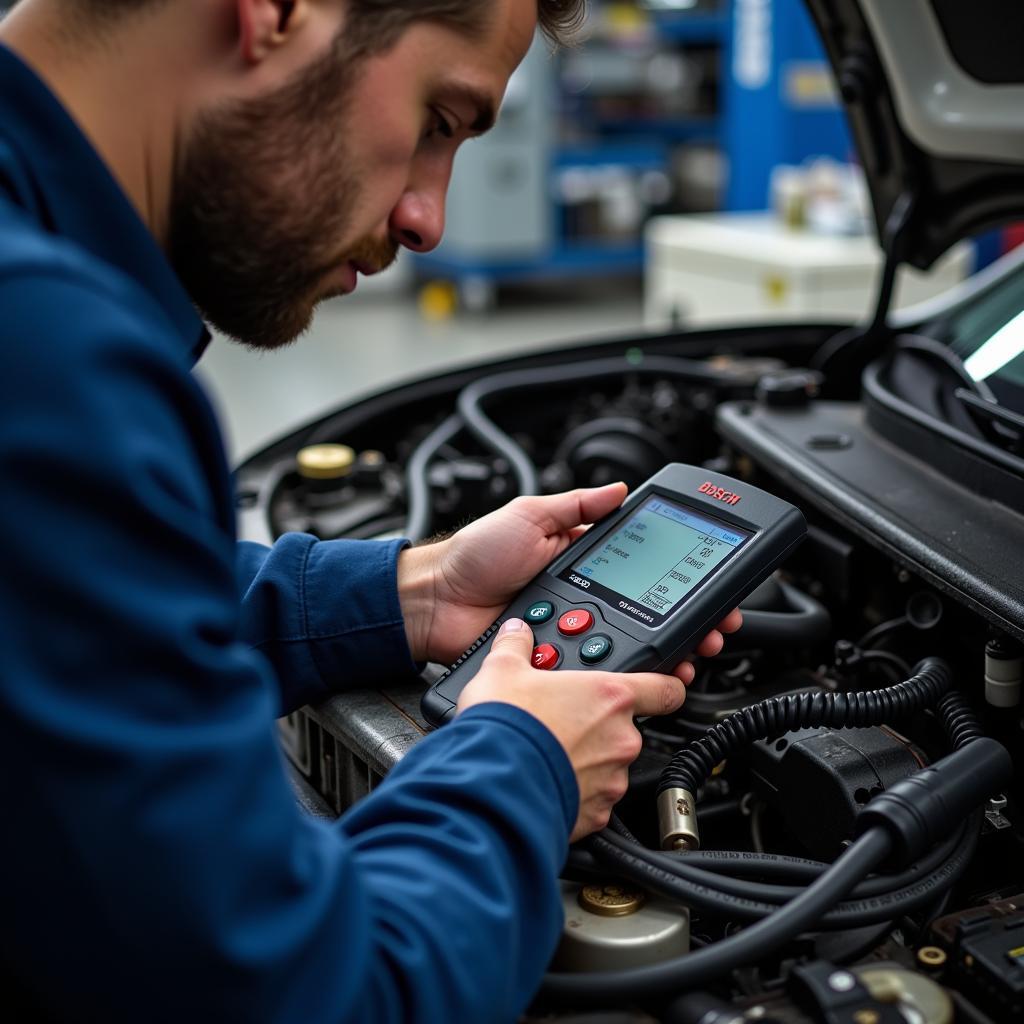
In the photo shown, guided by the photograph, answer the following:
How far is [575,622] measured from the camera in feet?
2.65

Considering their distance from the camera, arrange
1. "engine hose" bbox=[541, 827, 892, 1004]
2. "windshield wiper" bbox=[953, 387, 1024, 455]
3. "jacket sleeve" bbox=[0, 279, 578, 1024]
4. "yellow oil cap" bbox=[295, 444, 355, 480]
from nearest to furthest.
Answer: "jacket sleeve" bbox=[0, 279, 578, 1024], "engine hose" bbox=[541, 827, 892, 1004], "windshield wiper" bbox=[953, 387, 1024, 455], "yellow oil cap" bbox=[295, 444, 355, 480]

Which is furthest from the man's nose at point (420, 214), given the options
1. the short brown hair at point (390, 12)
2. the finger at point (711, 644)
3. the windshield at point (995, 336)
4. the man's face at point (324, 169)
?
the windshield at point (995, 336)

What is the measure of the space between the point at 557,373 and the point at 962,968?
3.31 feet

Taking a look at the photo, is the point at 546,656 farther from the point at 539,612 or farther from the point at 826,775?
the point at 826,775

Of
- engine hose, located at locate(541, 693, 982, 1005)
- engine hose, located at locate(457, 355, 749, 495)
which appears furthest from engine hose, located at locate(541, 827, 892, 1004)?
engine hose, located at locate(457, 355, 749, 495)

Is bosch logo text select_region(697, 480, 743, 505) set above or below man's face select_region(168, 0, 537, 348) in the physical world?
below

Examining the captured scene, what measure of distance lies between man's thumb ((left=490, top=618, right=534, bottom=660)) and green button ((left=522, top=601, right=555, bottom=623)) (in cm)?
Result: 1

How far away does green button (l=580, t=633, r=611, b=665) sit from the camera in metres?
0.77

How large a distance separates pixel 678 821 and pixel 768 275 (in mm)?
2425

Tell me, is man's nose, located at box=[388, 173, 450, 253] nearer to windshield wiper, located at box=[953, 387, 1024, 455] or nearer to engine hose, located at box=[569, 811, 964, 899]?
engine hose, located at box=[569, 811, 964, 899]

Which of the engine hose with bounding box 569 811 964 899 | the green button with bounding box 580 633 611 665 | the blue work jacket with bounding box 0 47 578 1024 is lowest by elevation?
the engine hose with bounding box 569 811 964 899

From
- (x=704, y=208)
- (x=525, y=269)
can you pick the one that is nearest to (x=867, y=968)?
(x=525, y=269)

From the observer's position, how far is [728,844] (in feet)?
2.85

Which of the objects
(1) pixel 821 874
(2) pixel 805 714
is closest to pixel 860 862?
(1) pixel 821 874
